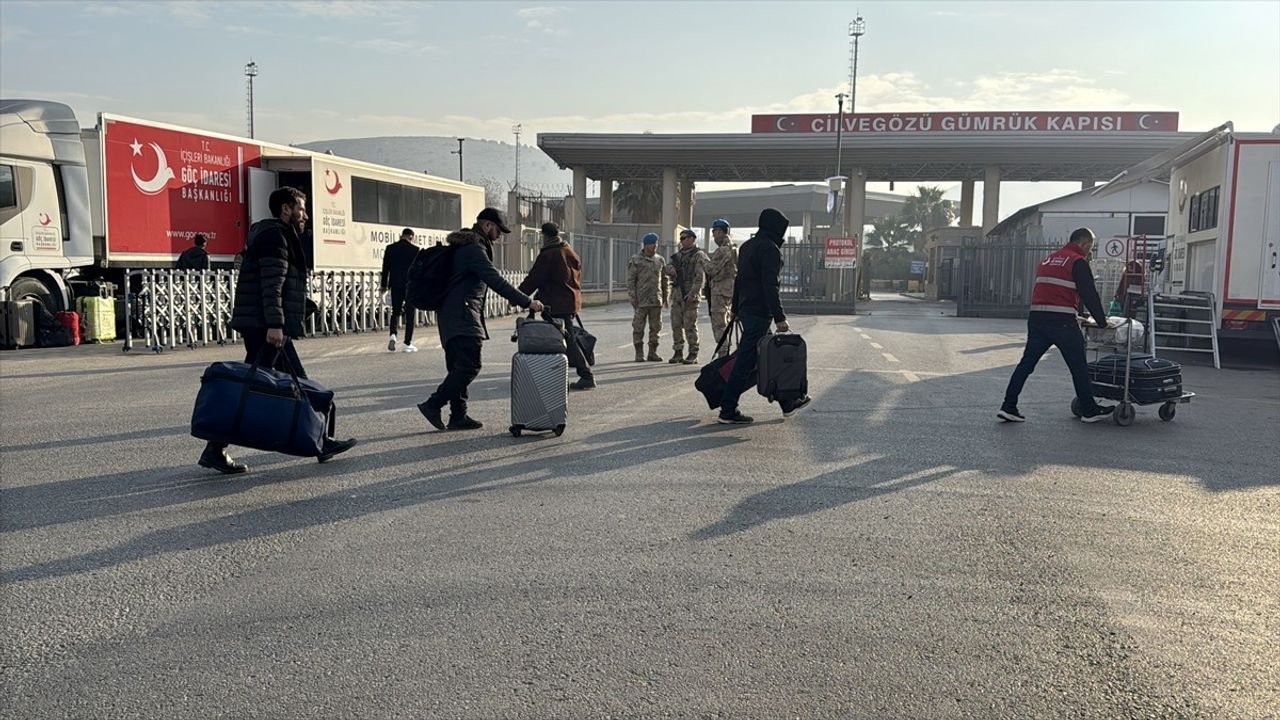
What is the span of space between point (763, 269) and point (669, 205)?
37088mm

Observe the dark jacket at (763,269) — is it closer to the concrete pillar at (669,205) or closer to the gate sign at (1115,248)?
the gate sign at (1115,248)

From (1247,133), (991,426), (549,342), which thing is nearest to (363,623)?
(549,342)

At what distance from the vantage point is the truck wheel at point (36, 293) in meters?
14.9

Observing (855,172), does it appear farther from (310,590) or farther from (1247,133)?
(310,590)

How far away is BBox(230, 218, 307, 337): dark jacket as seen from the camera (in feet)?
21.6

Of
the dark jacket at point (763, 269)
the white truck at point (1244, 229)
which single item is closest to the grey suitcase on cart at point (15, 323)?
the dark jacket at point (763, 269)

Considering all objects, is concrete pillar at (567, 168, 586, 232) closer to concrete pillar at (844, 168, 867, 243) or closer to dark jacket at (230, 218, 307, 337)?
concrete pillar at (844, 168, 867, 243)

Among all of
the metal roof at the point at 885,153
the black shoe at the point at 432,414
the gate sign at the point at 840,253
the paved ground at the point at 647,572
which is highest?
the metal roof at the point at 885,153

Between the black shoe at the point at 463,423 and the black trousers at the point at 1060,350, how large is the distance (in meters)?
4.68

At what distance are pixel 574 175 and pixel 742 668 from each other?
1766 inches

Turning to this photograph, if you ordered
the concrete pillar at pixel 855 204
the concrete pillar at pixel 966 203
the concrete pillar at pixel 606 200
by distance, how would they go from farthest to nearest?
the concrete pillar at pixel 606 200
the concrete pillar at pixel 966 203
the concrete pillar at pixel 855 204

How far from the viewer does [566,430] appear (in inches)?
329

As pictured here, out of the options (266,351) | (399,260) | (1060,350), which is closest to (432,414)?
(266,351)

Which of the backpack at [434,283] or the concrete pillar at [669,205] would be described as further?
the concrete pillar at [669,205]
